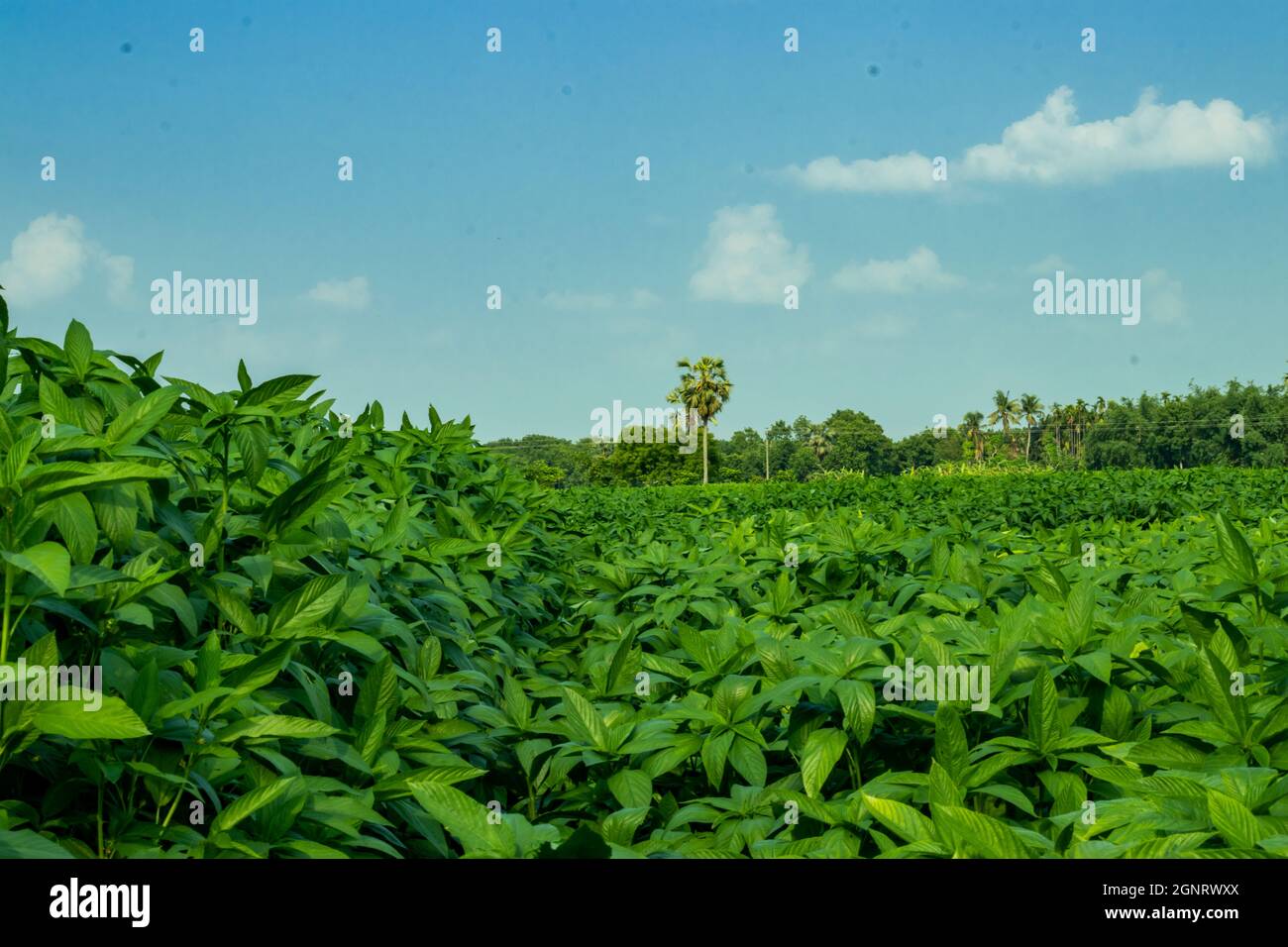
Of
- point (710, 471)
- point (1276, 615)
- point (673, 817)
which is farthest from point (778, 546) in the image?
point (710, 471)

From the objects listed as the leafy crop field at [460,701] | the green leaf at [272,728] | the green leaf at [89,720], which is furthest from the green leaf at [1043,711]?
the green leaf at [89,720]

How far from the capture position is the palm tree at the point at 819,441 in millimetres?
110562

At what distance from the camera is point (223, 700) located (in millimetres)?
1412

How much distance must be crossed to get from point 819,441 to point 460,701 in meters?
113

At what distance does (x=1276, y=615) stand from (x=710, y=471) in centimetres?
8166

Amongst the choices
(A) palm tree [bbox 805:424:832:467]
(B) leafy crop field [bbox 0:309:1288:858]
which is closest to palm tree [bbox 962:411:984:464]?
(A) palm tree [bbox 805:424:832:467]

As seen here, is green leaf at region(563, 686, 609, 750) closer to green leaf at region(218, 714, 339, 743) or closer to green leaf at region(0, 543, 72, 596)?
green leaf at region(218, 714, 339, 743)

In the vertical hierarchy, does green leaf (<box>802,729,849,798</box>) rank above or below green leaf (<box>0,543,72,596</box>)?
below

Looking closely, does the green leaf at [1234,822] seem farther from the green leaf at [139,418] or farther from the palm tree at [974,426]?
the palm tree at [974,426]

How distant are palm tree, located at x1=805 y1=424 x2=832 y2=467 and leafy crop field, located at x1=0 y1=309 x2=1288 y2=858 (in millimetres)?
106412

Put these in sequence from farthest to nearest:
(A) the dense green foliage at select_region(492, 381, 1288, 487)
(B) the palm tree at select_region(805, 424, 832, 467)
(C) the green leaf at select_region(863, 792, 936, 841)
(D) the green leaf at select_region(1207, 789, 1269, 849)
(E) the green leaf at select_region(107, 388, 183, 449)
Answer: (B) the palm tree at select_region(805, 424, 832, 467) < (A) the dense green foliage at select_region(492, 381, 1288, 487) < (E) the green leaf at select_region(107, 388, 183, 449) < (C) the green leaf at select_region(863, 792, 936, 841) < (D) the green leaf at select_region(1207, 789, 1269, 849)

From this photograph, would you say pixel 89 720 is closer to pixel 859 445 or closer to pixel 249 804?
pixel 249 804

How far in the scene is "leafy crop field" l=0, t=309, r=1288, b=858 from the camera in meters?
1.33
